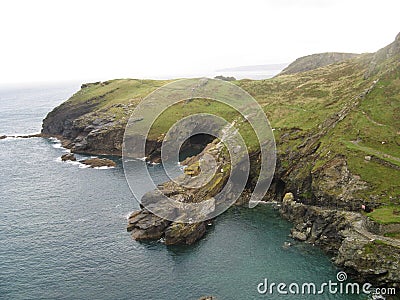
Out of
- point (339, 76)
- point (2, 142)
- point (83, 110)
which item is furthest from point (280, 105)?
point (2, 142)

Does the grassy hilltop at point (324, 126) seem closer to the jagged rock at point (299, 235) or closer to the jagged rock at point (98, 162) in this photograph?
the jagged rock at point (299, 235)

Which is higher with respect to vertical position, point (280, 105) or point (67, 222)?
point (280, 105)

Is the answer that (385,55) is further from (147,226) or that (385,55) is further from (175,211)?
(147,226)

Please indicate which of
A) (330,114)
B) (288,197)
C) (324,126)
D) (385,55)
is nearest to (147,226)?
(288,197)

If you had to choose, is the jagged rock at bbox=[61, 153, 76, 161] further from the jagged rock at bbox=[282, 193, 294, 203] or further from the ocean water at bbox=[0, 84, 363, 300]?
the jagged rock at bbox=[282, 193, 294, 203]

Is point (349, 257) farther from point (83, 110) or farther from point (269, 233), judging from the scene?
point (83, 110)

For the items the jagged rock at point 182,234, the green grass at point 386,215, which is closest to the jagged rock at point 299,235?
the green grass at point 386,215
